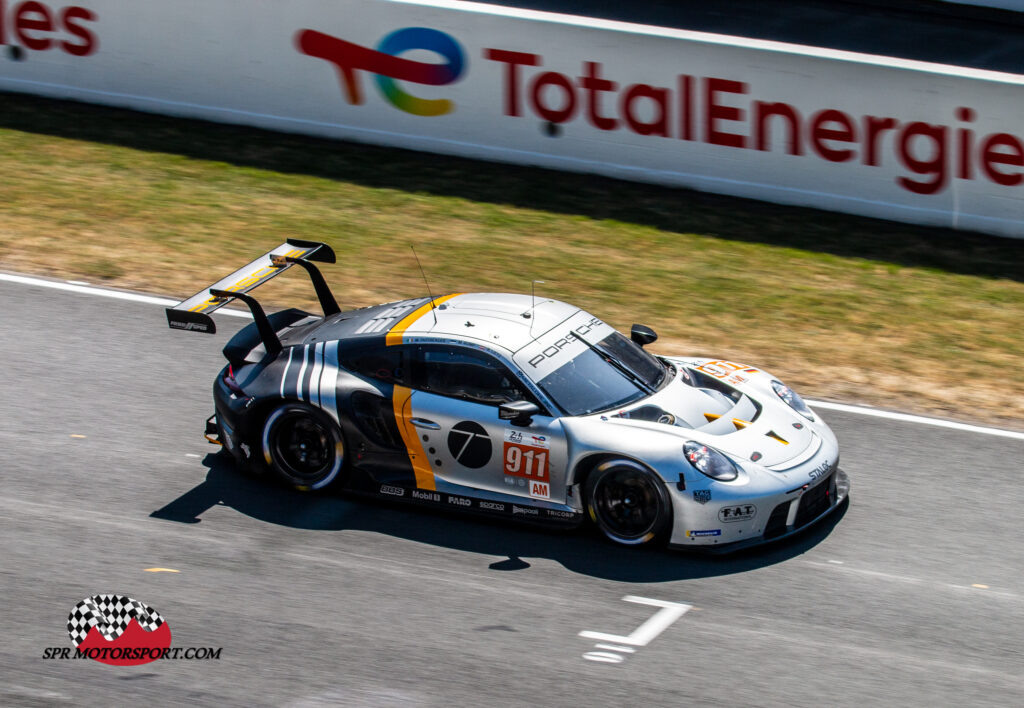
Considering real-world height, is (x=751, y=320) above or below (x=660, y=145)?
below

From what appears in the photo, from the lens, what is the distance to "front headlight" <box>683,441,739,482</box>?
7.68 m

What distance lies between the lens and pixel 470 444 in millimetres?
8125

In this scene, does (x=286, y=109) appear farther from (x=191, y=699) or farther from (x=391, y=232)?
(x=191, y=699)

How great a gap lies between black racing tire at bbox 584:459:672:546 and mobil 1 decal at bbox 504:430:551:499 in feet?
0.95

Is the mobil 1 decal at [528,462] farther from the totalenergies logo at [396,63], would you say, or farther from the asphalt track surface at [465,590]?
the totalenergies logo at [396,63]

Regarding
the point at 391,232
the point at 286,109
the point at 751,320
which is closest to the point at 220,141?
the point at 286,109

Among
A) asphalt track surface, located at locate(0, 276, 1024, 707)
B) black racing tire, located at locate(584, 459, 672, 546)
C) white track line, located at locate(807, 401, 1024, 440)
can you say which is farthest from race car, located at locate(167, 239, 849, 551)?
white track line, located at locate(807, 401, 1024, 440)

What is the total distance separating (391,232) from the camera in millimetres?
13891

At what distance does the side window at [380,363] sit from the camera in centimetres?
834

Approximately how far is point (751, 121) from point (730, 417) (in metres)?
6.89

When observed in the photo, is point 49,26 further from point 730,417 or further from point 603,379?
point 730,417

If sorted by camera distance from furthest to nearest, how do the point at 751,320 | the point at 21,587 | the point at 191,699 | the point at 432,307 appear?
the point at 751,320
the point at 432,307
the point at 21,587
the point at 191,699

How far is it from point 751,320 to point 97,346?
20.0 ft

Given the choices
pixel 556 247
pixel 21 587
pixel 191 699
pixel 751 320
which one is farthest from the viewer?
pixel 556 247
